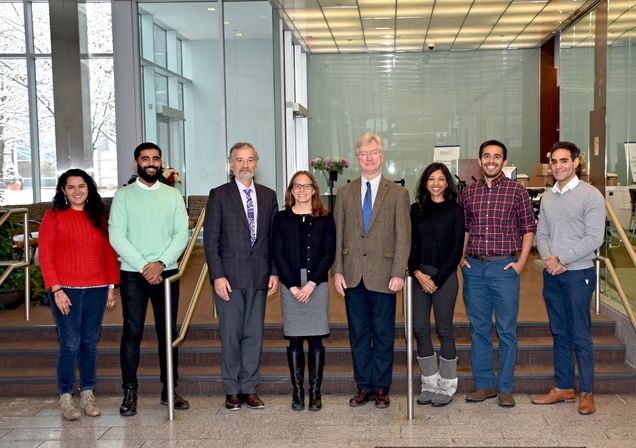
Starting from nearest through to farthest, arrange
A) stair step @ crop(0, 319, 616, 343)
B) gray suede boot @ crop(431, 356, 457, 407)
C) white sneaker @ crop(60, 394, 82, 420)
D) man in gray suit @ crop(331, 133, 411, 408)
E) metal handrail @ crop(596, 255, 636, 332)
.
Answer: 1. man in gray suit @ crop(331, 133, 411, 408)
2. white sneaker @ crop(60, 394, 82, 420)
3. gray suede boot @ crop(431, 356, 457, 407)
4. metal handrail @ crop(596, 255, 636, 332)
5. stair step @ crop(0, 319, 616, 343)

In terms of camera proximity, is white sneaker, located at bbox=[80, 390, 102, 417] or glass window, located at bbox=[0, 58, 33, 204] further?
glass window, located at bbox=[0, 58, 33, 204]

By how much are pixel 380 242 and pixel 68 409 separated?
224 cm

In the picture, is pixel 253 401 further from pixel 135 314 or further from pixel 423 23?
pixel 423 23

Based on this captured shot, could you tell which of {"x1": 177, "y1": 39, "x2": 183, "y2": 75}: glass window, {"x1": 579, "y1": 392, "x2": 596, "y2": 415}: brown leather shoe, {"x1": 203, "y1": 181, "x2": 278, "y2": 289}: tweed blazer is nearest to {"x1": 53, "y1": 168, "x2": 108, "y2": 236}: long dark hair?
{"x1": 203, "y1": 181, "x2": 278, "y2": 289}: tweed blazer

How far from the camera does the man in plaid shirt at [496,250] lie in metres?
4.46

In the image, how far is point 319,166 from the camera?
10.8 metres

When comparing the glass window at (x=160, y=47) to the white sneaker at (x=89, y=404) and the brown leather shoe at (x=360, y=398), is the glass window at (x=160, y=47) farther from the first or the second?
the brown leather shoe at (x=360, y=398)

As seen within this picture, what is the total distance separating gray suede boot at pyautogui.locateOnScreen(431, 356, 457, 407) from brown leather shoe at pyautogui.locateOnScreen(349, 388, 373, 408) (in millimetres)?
425

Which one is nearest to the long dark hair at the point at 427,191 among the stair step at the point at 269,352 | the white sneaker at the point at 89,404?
the stair step at the point at 269,352

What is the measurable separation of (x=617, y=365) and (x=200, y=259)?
6.54 metres

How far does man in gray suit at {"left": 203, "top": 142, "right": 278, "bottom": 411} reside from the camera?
453cm

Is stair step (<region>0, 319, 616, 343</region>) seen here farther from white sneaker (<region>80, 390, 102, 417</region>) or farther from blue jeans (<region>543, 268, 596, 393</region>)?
white sneaker (<region>80, 390, 102, 417</region>)

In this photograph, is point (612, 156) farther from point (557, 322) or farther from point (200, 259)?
point (200, 259)

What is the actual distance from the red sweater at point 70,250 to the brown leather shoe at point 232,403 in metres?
1.11
